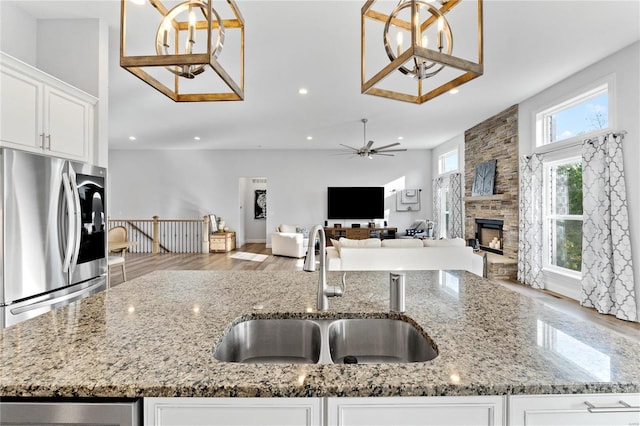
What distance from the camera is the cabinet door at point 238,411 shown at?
771 mm

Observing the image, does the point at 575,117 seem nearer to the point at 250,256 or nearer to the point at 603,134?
the point at 603,134

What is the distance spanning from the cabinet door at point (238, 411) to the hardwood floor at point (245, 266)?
12.8 feet

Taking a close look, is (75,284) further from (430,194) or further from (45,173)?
(430,194)

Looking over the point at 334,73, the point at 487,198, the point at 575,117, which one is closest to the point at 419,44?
the point at 334,73

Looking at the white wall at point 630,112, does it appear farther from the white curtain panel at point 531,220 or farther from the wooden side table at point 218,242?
the wooden side table at point 218,242

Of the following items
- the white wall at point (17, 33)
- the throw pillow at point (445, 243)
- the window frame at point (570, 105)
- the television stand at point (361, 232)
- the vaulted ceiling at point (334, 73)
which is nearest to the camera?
the white wall at point (17, 33)

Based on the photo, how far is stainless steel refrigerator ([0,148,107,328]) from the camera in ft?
6.61

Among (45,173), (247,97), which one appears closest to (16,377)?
(45,173)

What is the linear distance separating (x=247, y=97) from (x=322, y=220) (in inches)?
195

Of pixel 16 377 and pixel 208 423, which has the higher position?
pixel 16 377

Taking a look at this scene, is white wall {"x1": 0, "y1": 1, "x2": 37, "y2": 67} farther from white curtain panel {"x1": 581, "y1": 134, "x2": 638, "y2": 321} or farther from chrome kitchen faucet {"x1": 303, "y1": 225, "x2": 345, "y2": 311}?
white curtain panel {"x1": 581, "y1": 134, "x2": 638, "y2": 321}

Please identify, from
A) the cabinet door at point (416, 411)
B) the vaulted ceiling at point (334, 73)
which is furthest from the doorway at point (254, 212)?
the cabinet door at point (416, 411)

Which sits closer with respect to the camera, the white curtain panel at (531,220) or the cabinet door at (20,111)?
the cabinet door at (20,111)

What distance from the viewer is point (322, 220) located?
9.42 metres
